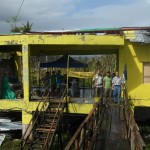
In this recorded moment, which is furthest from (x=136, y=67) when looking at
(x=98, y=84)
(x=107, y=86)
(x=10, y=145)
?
(x=10, y=145)

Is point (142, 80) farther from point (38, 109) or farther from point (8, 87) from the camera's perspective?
point (8, 87)

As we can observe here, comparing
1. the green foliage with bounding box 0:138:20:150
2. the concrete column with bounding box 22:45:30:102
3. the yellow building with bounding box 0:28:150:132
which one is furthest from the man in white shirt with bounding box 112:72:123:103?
the green foliage with bounding box 0:138:20:150

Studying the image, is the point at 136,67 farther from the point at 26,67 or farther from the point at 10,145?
the point at 10,145

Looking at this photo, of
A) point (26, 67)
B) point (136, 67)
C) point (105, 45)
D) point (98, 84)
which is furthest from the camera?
point (136, 67)

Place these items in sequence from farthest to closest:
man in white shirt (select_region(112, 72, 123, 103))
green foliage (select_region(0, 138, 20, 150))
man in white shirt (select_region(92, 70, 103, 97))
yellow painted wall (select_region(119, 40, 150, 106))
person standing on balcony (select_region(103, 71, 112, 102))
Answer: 1. yellow painted wall (select_region(119, 40, 150, 106))
2. green foliage (select_region(0, 138, 20, 150))
3. man in white shirt (select_region(92, 70, 103, 97))
4. person standing on balcony (select_region(103, 71, 112, 102))
5. man in white shirt (select_region(112, 72, 123, 103))

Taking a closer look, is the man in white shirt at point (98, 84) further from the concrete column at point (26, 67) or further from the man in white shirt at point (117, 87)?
the concrete column at point (26, 67)

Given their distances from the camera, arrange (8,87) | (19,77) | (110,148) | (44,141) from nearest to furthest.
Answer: (110,148)
(44,141)
(8,87)
(19,77)

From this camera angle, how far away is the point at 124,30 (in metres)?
20.5

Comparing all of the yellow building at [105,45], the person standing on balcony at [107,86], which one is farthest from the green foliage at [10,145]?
the person standing on balcony at [107,86]

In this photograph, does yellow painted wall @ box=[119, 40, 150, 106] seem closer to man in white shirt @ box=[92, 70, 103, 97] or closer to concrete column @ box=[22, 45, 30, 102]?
man in white shirt @ box=[92, 70, 103, 97]

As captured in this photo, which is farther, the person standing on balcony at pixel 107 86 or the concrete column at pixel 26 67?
the concrete column at pixel 26 67

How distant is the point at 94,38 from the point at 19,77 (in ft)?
32.9

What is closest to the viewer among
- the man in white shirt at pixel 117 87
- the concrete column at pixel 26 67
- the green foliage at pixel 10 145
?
the man in white shirt at pixel 117 87

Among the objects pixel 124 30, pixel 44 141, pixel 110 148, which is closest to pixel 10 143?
pixel 44 141
